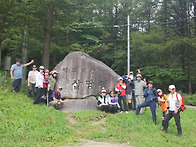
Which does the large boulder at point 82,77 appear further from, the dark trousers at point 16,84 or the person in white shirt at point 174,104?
the person in white shirt at point 174,104

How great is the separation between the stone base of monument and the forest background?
4.75 meters

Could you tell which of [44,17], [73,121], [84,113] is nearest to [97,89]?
[84,113]

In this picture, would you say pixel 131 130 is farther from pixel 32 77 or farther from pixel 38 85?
pixel 32 77

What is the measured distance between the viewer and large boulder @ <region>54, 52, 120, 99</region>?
9383 millimetres

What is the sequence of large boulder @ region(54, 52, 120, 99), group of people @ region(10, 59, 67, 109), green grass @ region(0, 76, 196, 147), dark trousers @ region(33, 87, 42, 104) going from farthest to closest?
1. large boulder @ region(54, 52, 120, 99)
2. group of people @ region(10, 59, 67, 109)
3. dark trousers @ region(33, 87, 42, 104)
4. green grass @ region(0, 76, 196, 147)

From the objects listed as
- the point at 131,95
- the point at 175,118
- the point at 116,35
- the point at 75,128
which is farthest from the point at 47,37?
the point at 116,35

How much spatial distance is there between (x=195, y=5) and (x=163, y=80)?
7818 millimetres

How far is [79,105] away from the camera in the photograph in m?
9.04

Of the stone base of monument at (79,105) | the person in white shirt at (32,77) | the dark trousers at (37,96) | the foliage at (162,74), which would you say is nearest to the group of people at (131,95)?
the stone base of monument at (79,105)

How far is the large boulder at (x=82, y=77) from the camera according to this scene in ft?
30.8

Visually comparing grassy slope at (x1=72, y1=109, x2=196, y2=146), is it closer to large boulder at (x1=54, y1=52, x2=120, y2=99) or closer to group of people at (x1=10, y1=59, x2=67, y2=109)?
group of people at (x1=10, y1=59, x2=67, y2=109)

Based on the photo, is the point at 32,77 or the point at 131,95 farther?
the point at 32,77

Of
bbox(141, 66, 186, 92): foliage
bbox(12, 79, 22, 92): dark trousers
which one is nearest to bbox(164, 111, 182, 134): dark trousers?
bbox(12, 79, 22, 92): dark trousers

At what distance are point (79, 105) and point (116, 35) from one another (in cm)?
1635
